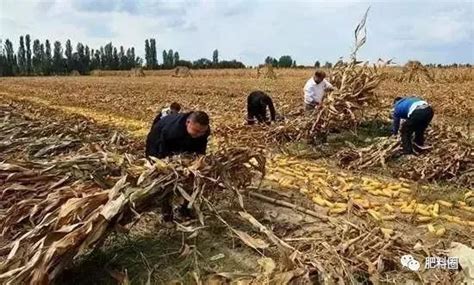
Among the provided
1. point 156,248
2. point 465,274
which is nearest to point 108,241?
point 156,248

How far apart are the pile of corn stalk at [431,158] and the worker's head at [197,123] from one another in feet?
9.99

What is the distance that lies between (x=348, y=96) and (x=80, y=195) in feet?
20.9

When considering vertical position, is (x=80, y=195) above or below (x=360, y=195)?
above

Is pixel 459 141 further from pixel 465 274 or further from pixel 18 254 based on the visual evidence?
pixel 18 254

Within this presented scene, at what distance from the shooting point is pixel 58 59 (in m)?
88.4

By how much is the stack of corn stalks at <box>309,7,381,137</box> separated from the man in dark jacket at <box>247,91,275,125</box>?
4.16 ft

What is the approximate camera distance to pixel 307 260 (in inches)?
170

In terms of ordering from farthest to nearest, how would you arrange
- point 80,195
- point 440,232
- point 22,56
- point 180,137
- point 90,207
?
point 22,56
point 180,137
point 440,232
point 80,195
point 90,207

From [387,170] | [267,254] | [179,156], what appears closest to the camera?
[267,254]

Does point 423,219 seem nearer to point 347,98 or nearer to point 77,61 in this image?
point 347,98

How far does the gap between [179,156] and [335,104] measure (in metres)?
5.07

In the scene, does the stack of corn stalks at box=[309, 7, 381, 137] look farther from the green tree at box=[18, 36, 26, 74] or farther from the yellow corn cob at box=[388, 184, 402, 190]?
the green tree at box=[18, 36, 26, 74]

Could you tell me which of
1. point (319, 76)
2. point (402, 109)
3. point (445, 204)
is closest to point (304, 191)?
point (445, 204)

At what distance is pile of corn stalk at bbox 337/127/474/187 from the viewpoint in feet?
24.0
